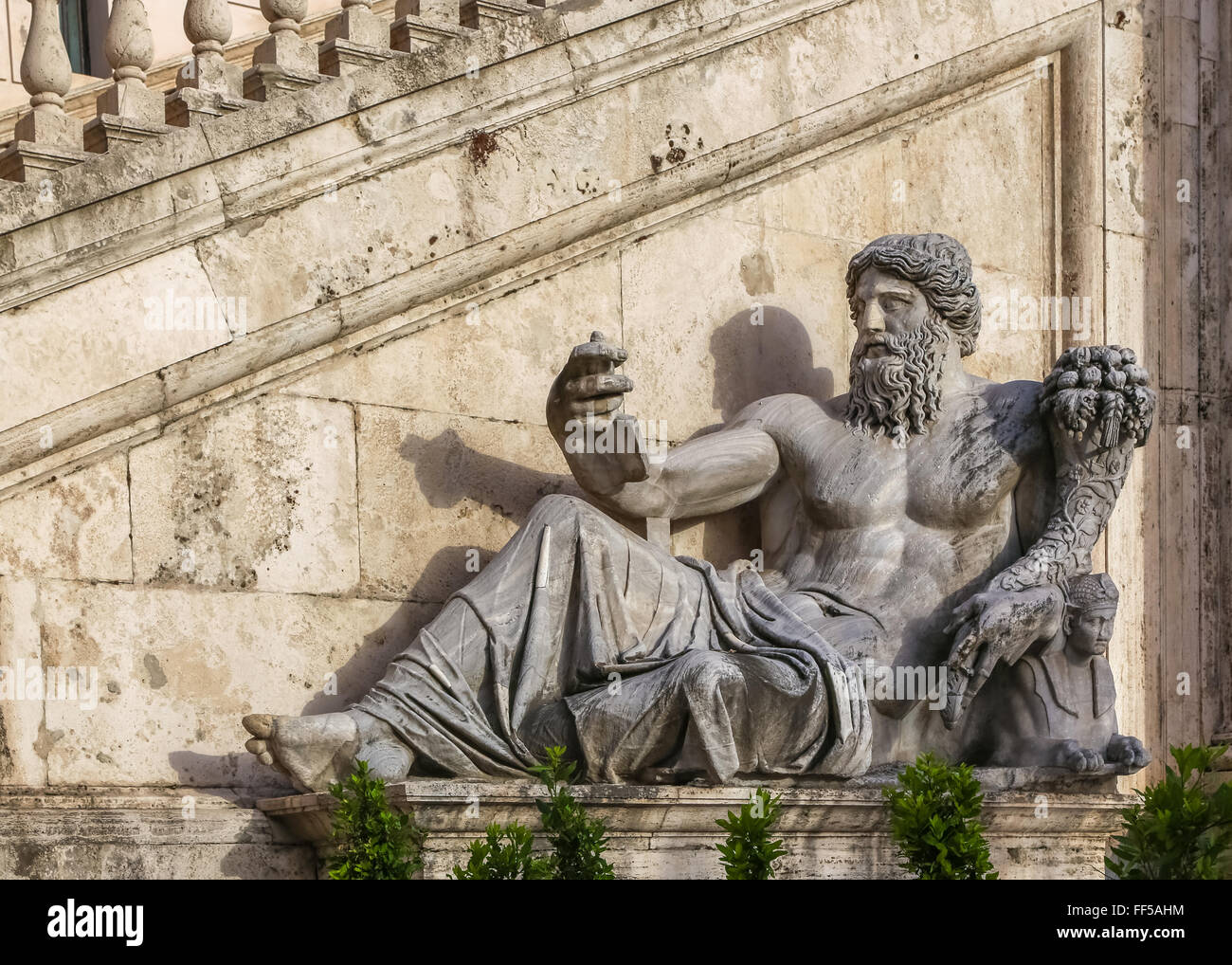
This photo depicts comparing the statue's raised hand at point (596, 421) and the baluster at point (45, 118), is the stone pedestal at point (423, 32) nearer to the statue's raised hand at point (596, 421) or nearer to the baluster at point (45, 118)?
the baluster at point (45, 118)

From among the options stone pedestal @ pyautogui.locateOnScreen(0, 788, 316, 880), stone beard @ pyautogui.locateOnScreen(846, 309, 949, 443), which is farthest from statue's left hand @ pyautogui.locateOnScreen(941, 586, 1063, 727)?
stone pedestal @ pyautogui.locateOnScreen(0, 788, 316, 880)

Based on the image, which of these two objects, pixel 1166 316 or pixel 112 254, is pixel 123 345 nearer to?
pixel 112 254

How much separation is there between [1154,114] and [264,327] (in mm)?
4858

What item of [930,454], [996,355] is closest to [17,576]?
[930,454]

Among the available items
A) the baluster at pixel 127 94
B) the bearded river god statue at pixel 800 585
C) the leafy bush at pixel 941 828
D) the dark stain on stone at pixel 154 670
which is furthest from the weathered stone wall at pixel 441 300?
the leafy bush at pixel 941 828

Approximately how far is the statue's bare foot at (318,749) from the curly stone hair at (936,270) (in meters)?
2.75

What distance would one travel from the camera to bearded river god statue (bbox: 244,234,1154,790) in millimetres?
8312

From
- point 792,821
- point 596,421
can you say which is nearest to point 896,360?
point 596,421

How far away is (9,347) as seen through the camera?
8383 mm

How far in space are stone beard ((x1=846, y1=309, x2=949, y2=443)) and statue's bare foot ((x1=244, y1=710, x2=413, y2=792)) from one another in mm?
2384

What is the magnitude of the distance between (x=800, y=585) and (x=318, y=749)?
2.11 metres

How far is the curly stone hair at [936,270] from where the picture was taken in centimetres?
945

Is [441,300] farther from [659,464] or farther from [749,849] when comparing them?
[749,849]

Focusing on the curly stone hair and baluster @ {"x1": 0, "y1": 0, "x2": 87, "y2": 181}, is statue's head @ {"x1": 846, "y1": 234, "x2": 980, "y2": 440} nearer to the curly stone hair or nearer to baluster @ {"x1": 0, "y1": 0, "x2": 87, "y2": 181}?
the curly stone hair
